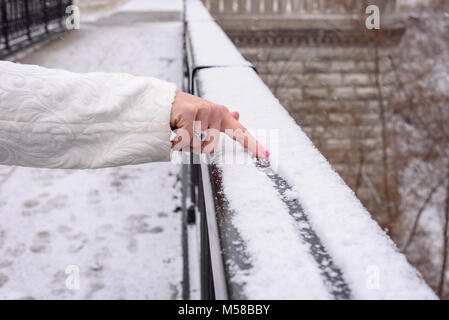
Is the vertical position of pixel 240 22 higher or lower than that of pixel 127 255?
higher

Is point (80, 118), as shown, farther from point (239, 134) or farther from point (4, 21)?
point (4, 21)

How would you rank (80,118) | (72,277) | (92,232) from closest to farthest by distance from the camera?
1. (80,118)
2. (72,277)
3. (92,232)

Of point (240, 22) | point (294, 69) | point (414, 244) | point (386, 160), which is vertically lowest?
point (414, 244)

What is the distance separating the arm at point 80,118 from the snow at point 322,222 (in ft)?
0.92

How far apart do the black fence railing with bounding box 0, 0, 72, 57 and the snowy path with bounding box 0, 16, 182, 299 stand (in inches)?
216

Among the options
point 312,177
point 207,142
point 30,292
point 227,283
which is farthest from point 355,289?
point 30,292

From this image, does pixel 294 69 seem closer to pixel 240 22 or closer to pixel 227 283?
pixel 240 22

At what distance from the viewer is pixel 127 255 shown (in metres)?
2.75

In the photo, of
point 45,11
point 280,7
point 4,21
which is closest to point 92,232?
point 4,21

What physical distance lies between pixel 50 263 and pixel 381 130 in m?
12.1

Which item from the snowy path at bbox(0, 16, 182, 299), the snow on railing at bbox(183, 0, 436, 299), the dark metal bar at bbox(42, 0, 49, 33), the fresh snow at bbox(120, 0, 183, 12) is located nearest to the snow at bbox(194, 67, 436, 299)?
the snow on railing at bbox(183, 0, 436, 299)

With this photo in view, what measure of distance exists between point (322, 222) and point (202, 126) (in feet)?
1.83

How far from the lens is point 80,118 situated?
1358mm

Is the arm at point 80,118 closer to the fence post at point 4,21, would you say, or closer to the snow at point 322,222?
the snow at point 322,222
